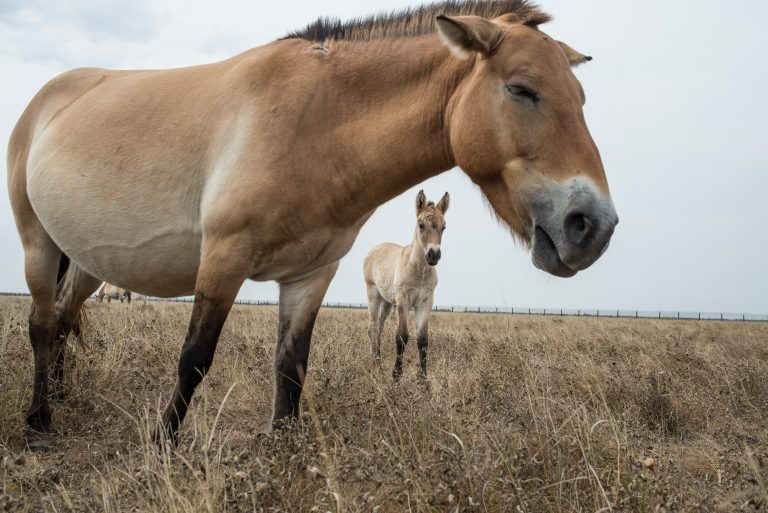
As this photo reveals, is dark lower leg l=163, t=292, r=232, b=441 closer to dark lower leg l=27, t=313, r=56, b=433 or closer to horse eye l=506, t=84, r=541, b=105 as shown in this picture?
dark lower leg l=27, t=313, r=56, b=433

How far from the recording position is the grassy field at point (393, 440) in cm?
207

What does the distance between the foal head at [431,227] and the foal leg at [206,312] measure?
7.23 metres

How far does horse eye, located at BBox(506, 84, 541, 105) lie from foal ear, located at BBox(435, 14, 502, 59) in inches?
9.8

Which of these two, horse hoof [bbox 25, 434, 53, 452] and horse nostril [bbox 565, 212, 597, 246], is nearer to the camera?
horse nostril [bbox 565, 212, 597, 246]

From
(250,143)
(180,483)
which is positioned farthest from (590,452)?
(250,143)

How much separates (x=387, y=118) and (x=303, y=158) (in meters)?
0.53

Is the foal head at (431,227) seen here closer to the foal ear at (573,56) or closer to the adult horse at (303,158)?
the adult horse at (303,158)

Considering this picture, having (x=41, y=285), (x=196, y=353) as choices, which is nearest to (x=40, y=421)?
(x=41, y=285)

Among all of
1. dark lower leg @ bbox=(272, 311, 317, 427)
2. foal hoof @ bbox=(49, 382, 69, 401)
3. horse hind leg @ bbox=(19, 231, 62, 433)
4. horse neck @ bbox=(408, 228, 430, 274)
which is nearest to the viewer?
dark lower leg @ bbox=(272, 311, 317, 427)

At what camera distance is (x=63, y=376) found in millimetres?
4750

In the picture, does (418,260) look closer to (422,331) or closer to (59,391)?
(422,331)

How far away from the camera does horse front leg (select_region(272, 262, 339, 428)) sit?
3.60 meters

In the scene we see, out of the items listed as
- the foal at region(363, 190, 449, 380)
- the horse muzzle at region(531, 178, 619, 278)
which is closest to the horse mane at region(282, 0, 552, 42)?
the horse muzzle at region(531, 178, 619, 278)

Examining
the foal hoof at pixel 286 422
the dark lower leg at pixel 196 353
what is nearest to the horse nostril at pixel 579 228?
the foal hoof at pixel 286 422
